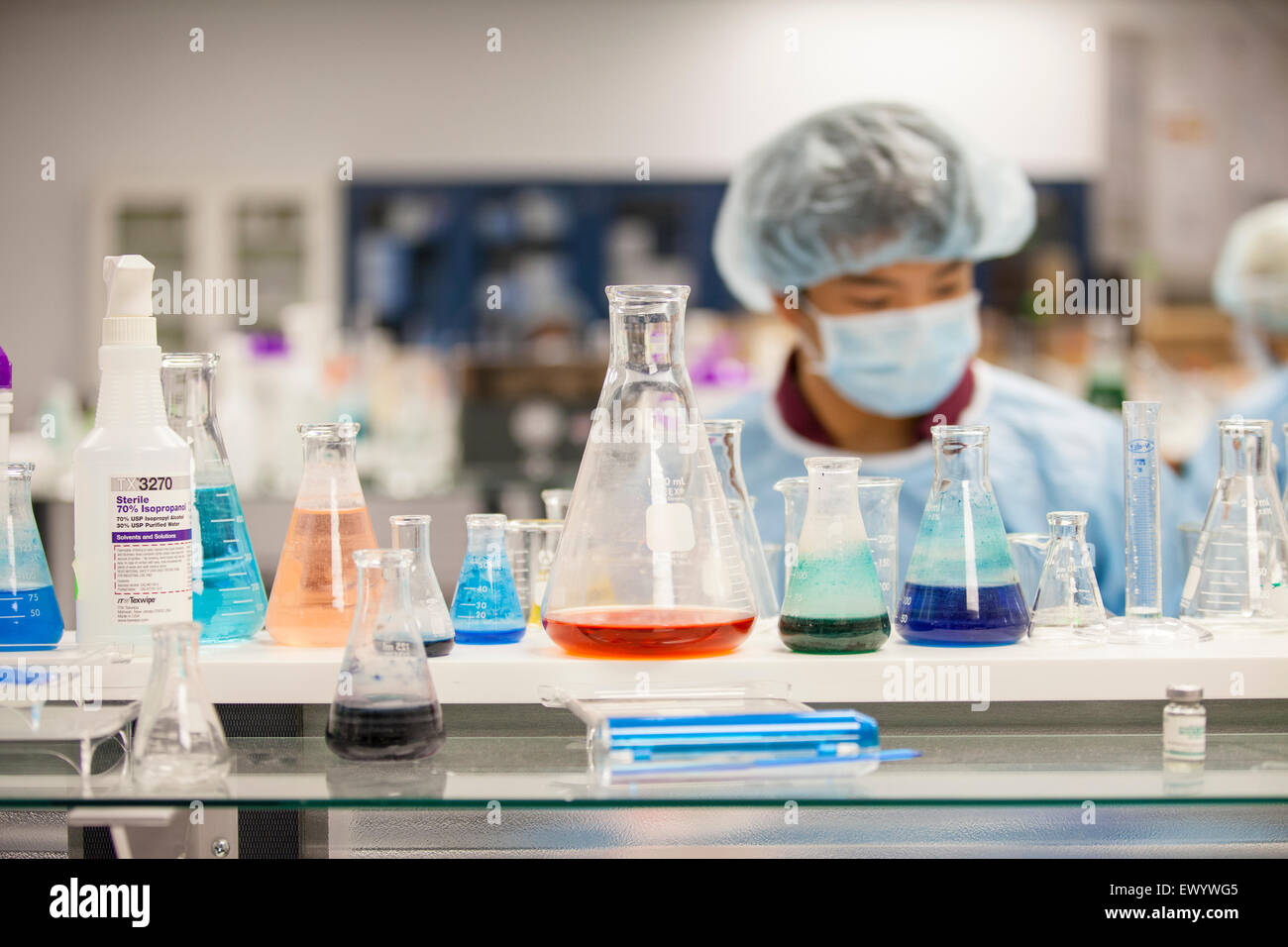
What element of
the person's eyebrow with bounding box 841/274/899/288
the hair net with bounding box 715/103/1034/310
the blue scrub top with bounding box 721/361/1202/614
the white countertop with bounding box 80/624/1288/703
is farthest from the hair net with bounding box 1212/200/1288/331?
the white countertop with bounding box 80/624/1288/703

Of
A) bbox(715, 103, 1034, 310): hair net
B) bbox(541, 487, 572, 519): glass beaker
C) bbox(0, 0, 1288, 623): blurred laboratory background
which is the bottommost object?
bbox(541, 487, 572, 519): glass beaker

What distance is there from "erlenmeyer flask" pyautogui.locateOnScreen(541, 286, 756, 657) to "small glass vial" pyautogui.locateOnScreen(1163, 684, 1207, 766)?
0.32 metres

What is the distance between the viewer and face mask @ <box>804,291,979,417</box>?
233 centimetres

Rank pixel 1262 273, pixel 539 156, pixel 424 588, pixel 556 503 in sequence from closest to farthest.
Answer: pixel 424 588
pixel 556 503
pixel 1262 273
pixel 539 156

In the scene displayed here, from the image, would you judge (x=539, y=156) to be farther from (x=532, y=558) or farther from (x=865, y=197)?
(x=532, y=558)

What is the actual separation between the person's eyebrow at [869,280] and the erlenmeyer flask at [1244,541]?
1.22 metres

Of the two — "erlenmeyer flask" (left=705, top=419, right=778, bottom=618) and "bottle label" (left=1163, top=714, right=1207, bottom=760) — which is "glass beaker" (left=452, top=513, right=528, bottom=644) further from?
"bottle label" (left=1163, top=714, right=1207, bottom=760)

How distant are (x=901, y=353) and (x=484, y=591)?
4.66 feet

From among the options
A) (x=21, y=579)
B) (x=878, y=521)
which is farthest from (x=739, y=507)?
(x=21, y=579)

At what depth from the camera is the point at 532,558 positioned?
46.9 inches

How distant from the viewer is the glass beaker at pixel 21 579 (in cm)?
103

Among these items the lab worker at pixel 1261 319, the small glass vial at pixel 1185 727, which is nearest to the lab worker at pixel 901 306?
the lab worker at pixel 1261 319
